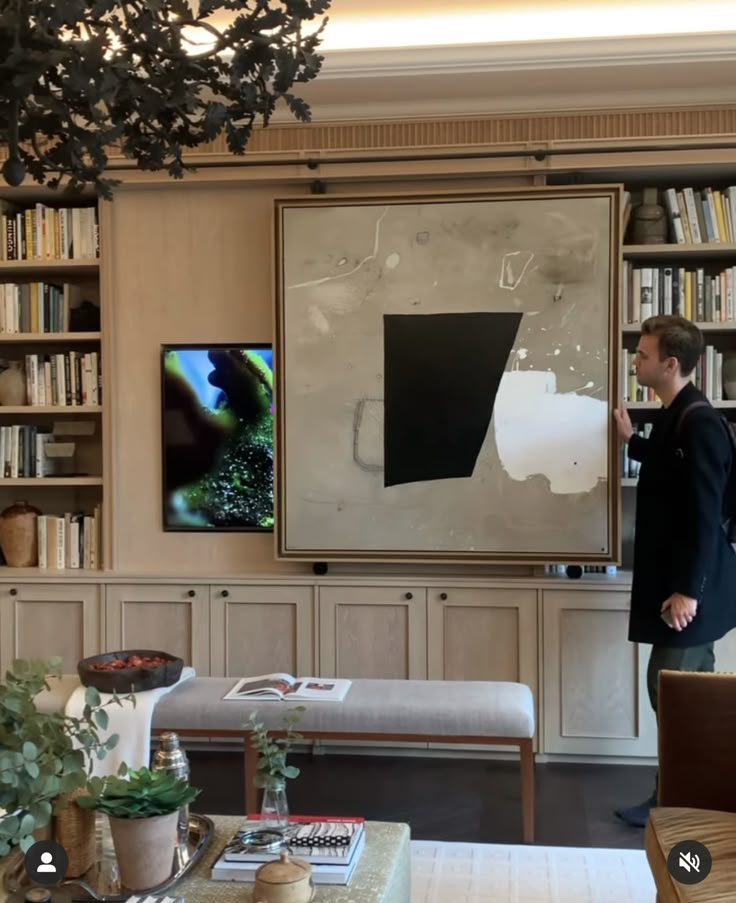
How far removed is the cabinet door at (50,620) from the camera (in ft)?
14.1

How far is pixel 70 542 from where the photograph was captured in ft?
14.5

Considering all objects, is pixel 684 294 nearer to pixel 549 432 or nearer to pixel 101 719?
pixel 549 432

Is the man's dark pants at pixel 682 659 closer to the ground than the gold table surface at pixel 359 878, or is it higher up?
higher up

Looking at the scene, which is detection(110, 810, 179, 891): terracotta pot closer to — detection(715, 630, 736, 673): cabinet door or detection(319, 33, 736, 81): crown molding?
detection(715, 630, 736, 673): cabinet door

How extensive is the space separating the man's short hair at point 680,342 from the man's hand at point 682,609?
796 millimetres

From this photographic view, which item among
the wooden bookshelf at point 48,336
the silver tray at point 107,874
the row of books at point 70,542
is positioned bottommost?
the silver tray at point 107,874

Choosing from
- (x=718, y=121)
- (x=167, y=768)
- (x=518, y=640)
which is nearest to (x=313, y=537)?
(x=518, y=640)

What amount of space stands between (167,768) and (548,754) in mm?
2244

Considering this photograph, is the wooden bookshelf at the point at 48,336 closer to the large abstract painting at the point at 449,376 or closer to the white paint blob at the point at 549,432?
the large abstract painting at the point at 449,376

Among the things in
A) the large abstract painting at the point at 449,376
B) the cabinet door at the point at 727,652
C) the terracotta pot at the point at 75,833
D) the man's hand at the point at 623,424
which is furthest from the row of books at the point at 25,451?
the cabinet door at the point at 727,652

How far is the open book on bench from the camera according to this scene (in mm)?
3338

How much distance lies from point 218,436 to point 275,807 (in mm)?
2299

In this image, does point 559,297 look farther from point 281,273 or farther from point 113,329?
point 113,329

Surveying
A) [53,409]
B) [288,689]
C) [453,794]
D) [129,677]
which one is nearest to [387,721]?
[288,689]
